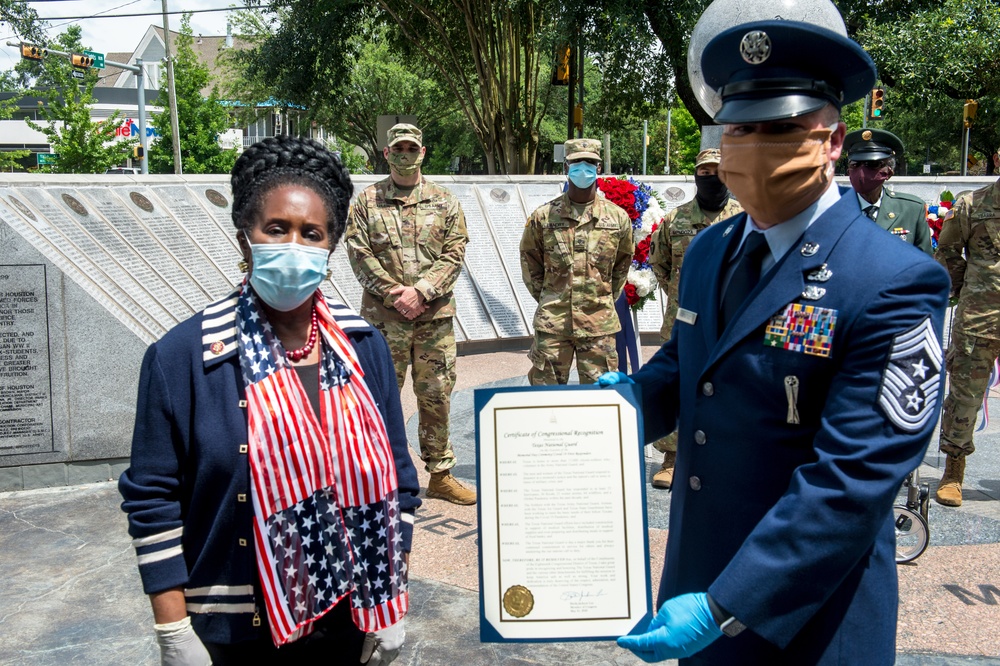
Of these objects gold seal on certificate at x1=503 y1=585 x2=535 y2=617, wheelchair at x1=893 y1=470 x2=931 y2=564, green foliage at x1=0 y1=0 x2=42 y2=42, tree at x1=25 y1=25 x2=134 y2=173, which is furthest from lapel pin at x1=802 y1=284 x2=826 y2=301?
green foliage at x1=0 y1=0 x2=42 y2=42

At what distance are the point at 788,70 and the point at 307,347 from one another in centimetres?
128

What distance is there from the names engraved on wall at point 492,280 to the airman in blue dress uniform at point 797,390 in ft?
24.6

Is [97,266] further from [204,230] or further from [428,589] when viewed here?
[428,589]

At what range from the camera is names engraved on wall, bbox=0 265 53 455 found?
5.58 m

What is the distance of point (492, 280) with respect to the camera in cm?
962

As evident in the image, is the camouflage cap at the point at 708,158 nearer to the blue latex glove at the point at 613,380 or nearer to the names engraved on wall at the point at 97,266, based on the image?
the names engraved on wall at the point at 97,266

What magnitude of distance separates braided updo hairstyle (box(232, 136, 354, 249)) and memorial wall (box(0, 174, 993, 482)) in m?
3.89

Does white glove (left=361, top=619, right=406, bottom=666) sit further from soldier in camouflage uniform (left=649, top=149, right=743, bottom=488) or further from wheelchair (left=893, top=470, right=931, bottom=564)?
soldier in camouflage uniform (left=649, top=149, right=743, bottom=488)

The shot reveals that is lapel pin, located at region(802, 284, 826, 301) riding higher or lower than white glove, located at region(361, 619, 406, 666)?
higher

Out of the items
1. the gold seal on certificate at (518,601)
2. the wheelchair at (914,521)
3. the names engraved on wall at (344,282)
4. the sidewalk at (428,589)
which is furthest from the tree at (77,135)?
the gold seal on certificate at (518,601)

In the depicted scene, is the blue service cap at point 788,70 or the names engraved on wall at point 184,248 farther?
the names engraved on wall at point 184,248

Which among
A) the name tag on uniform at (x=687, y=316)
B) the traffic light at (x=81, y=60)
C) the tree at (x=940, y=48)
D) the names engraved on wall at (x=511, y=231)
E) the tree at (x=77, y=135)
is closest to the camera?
the name tag on uniform at (x=687, y=316)

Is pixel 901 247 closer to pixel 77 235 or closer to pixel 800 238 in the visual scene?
pixel 800 238

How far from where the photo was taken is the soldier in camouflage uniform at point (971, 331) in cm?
556
